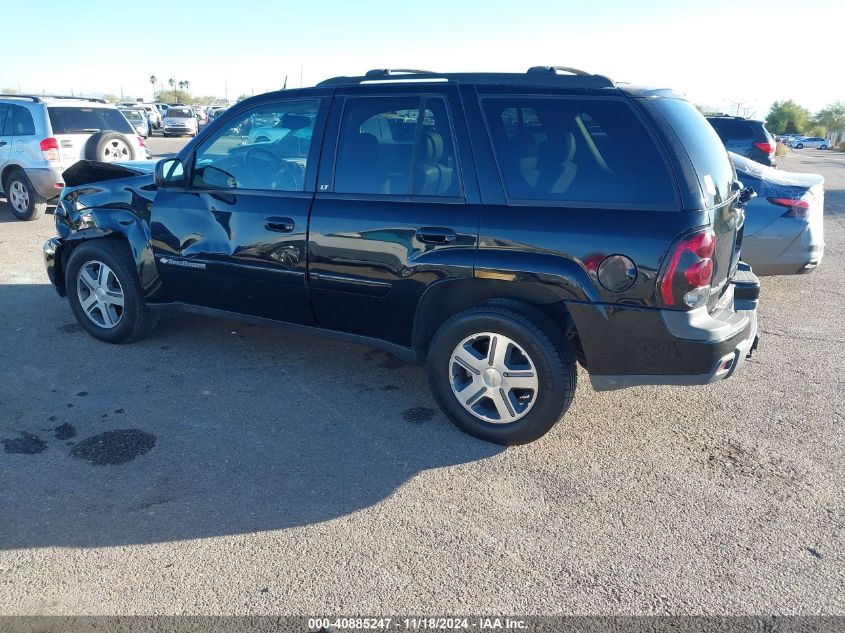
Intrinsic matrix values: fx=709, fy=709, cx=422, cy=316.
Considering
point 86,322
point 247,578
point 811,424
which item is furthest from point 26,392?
point 811,424

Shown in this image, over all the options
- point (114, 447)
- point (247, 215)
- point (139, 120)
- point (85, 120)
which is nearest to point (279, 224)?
point (247, 215)

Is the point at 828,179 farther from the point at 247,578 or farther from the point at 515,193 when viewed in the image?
the point at 247,578

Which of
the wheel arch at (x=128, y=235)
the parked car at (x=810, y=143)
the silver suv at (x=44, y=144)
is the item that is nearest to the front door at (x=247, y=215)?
the wheel arch at (x=128, y=235)

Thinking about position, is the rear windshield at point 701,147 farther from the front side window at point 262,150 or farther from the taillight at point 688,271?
the front side window at point 262,150

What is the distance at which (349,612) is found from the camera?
2.60 meters

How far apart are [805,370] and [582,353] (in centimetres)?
216

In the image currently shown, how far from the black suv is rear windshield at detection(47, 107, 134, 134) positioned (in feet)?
22.2

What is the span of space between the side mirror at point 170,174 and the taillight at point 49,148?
6.53 metres

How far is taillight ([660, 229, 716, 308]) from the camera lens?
3.27 metres

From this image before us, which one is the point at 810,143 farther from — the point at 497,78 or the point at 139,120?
the point at 497,78

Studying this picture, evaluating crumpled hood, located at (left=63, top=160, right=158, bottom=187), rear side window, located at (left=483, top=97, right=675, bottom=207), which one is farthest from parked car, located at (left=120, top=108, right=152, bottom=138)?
rear side window, located at (left=483, top=97, right=675, bottom=207)

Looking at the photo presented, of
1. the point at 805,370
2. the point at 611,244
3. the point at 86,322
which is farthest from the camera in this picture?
the point at 86,322

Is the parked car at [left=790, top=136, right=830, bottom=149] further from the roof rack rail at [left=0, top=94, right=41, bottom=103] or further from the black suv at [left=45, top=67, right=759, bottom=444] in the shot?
the black suv at [left=45, top=67, right=759, bottom=444]

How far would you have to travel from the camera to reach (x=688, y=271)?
3.28m
